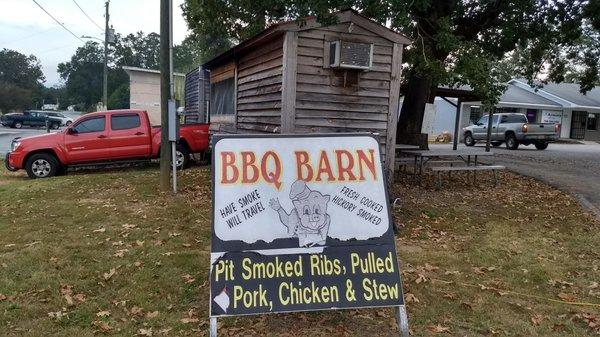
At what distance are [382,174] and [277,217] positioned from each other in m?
0.93

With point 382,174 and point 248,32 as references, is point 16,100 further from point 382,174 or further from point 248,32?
point 382,174

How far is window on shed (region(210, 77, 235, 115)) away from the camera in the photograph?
13047 mm

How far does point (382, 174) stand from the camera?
12.9 ft

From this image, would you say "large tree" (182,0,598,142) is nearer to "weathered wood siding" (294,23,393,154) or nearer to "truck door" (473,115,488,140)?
"weathered wood siding" (294,23,393,154)

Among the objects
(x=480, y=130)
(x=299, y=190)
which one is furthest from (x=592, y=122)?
(x=299, y=190)

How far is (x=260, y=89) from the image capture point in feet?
33.1

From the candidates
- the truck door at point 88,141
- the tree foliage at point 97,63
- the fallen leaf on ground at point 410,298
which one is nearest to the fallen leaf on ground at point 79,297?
the fallen leaf on ground at point 410,298

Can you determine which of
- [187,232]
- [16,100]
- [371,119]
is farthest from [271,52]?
[16,100]

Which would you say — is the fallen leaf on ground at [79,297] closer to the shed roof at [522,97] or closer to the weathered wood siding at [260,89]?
the weathered wood siding at [260,89]

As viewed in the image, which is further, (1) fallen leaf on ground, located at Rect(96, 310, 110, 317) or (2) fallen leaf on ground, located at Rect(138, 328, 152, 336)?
(1) fallen leaf on ground, located at Rect(96, 310, 110, 317)

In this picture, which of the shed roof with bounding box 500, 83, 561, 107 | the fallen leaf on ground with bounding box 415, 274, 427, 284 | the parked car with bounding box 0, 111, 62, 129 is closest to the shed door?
the shed roof with bounding box 500, 83, 561, 107

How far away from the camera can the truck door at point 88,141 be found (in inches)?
484

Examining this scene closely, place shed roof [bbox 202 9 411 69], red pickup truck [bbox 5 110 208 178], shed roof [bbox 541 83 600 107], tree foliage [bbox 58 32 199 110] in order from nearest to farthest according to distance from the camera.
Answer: shed roof [bbox 202 9 411 69] → red pickup truck [bbox 5 110 208 178] → shed roof [bbox 541 83 600 107] → tree foliage [bbox 58 32 199 110]

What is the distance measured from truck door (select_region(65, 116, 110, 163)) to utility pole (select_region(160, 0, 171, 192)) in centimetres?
396
